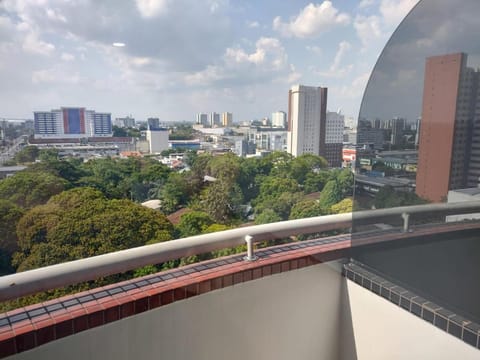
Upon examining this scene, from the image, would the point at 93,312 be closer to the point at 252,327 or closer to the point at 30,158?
the point at 252,327

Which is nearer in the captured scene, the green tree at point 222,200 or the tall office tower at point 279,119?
the green tree at point 222,200

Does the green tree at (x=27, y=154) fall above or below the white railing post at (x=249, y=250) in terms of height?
above

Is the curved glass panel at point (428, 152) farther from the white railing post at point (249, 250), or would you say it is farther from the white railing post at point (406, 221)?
the white railing post at point (249, 250)

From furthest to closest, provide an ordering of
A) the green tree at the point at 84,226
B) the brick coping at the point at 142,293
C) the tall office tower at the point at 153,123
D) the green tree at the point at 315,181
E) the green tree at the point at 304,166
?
the tall office tower at the point at 153,123 → the green tree at the point at 304,166 → the green tree at the point at 315,181 → the green tree at the point at 84,226 → the brick coping at the point at 142,293

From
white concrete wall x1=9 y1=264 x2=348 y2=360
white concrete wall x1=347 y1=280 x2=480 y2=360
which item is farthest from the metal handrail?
white concrete wall x1=347 y1=280 x2=480 y2=360

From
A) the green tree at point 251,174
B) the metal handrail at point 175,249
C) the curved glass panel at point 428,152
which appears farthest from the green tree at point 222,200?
the curved glass panel at point 428,152

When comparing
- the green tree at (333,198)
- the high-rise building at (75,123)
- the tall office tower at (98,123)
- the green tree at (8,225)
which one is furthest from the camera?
the tall office tower at (98,123)

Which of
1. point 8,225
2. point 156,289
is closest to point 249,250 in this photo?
point 156,289

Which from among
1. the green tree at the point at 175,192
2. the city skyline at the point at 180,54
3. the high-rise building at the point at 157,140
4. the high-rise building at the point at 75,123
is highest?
the city skyline at the point at 180,54

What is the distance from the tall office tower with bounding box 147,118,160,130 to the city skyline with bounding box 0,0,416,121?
0.10 m

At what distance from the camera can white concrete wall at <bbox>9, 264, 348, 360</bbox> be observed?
38.8 inches

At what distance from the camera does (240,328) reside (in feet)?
4.05

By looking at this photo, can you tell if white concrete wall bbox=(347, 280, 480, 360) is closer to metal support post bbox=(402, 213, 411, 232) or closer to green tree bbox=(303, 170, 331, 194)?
metal support post bbox=(402, 213, 411, 232)

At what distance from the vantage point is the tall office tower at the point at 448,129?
952mm
